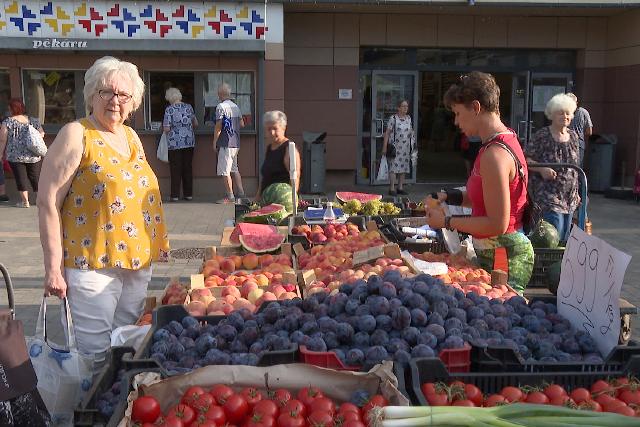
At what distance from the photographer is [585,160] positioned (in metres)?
14.3

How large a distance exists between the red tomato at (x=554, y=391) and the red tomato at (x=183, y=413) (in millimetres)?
1268

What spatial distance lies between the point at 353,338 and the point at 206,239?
676cm

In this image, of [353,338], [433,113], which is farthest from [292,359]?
[433,113]

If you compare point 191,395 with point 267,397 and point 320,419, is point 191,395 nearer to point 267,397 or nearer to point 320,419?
point 267,397

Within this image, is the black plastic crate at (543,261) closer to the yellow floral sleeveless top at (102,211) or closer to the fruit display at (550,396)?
the fruit display at (550,396)

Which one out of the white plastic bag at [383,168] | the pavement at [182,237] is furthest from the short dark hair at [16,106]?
the white plastic bag at [383,168]

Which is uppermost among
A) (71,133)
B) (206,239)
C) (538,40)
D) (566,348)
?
(538,40)

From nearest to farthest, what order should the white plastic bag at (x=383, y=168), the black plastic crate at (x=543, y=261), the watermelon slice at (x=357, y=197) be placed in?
the black plastic crate at (x=543, y=261) < the watermelon slice at (x=357, y=197) < the white plastic bag at (x=383, y=168)

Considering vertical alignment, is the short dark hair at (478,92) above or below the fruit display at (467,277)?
above

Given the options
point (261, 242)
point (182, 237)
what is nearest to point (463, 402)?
point (261, 242)

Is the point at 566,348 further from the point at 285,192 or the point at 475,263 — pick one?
the point at 285,192

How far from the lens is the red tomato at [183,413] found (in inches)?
86.4

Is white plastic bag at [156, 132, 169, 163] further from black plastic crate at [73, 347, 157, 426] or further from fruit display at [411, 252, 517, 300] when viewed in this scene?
black plastic crate at [73, 347, 157, 426]

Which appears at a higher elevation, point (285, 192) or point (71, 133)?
point (71, 133)
